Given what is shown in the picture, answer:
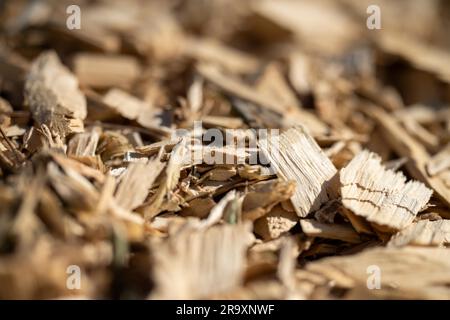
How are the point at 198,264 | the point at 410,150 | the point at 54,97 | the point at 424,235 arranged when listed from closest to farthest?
the point at 198,264, the point at 424,235, the point at 54,97, the point at 410,150

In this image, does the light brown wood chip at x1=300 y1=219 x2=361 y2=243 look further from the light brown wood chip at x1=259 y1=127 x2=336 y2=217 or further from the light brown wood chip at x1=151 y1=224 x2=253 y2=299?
the light brown wood chip at x1=151 y1=224 x2=253 y2=299

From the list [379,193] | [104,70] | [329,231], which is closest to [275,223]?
[329,231]

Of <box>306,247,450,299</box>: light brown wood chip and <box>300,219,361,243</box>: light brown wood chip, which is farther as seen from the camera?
<box>300,219,361,243</box>: light brown wood chip

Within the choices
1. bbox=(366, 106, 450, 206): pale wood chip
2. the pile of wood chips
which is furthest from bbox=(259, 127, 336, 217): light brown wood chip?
bbox=(366, 106, 450, 206): pale wood chip

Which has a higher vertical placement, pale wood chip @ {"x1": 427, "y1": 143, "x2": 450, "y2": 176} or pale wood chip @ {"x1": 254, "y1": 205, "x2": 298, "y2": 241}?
pale wood chip @ {"x1": 427, "y1": 143, "x2": 450, "y2": 176}

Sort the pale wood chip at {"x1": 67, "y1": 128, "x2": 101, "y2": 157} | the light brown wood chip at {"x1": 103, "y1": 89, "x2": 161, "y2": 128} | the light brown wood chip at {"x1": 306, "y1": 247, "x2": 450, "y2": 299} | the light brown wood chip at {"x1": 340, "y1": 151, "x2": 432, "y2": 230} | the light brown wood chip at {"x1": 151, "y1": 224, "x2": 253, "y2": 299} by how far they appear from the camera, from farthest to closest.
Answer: the light brown wood chip at {"x1": 103, "y1": 89, "x2": 161, "y2": 128}
the pale wood chip at {"x1": 67, "y1": 128, "x2": 101, "y2": 157}
the light brown wood chip at {"x1": 340, "y1": 151, "x2": 432, "y2": 230}
the light brown wood chip at {"x1": 306, "y1": 247, "x2": 450, "y2": 299}
the light brown wood chip at {"x1": 151, "y1": 224, "x2": 253, "y2": 299}

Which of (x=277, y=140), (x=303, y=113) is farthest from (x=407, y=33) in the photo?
(x=277, y=140)

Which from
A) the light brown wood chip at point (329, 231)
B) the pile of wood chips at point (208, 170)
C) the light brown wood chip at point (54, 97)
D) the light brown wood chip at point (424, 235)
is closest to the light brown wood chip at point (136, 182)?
the pile of wood chips at point (208, 170)

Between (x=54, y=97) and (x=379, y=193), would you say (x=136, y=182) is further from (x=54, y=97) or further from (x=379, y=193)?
(x=379, y=193)
